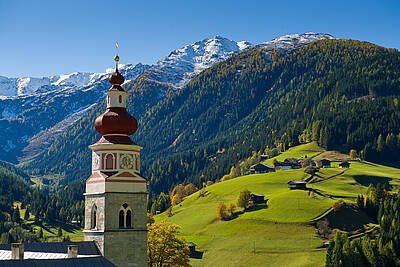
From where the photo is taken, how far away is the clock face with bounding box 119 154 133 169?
56750 millimetres

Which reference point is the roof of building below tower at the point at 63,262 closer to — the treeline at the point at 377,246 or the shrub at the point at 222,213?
the treeline at the point at 377,246

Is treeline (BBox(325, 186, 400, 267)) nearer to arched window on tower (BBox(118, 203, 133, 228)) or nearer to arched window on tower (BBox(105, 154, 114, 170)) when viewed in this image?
arched window on tower (BBox(118, 203, 133, 228))

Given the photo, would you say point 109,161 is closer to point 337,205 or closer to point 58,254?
point 58,254

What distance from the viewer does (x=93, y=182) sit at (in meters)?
56.9

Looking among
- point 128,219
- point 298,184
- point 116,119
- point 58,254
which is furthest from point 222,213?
point 58,254

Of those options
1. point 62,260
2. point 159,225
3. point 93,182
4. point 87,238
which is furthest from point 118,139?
point 159,225

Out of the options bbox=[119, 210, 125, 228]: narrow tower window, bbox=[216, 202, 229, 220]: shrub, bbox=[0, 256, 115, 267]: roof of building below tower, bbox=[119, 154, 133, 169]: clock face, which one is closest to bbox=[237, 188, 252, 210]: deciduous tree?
bbox=[216, 202, 229, 220]: shrub

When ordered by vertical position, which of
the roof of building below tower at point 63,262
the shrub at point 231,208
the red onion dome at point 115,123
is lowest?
the shrub at point 231,208

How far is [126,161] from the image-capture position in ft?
187

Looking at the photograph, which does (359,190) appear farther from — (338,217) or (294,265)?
(294,265)

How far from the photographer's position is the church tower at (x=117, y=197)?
179 feet

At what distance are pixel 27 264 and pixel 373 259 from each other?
9686cm

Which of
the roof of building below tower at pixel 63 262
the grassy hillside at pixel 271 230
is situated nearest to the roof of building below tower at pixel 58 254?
the roof of building below tower at pixel 63 262

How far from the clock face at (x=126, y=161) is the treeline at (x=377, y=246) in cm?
7779
